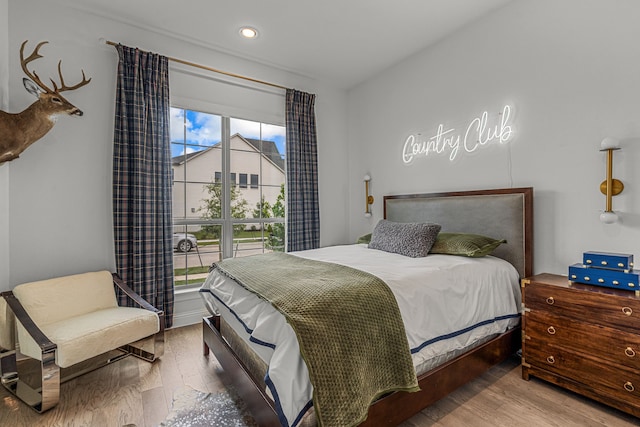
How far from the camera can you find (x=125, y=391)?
2016 millimetres

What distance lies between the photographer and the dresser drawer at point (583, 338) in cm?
165

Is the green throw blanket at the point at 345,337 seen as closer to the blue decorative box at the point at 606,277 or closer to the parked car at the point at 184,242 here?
the blue decorative box at the point at 606,277

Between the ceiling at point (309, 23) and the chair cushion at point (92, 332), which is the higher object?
the ceiling at point (309, 23)

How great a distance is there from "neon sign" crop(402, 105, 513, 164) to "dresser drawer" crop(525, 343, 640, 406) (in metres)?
1.70

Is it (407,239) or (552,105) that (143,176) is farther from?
(552,105)

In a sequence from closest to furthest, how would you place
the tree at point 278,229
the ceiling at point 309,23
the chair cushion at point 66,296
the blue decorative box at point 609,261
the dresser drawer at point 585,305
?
1. the dresser drawer at point 585,305
2. the blue decorative box at point 609,261
3. the chair cushion at point 66,296
4. the ceiling at point 309,23
5. the tree at point 278,229

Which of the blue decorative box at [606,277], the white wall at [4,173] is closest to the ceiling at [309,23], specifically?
the white wall at [4,173]

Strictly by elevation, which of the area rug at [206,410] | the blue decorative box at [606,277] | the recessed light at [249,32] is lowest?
the area rug at [206,410]

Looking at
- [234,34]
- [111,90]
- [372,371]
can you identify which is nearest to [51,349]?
[372,371]

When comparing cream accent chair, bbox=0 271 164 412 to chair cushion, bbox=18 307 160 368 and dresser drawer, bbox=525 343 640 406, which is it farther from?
dresser drawer, bbox=525 343 640 406

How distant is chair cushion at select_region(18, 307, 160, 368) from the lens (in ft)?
6.11

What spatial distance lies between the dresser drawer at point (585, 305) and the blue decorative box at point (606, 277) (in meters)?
0.07

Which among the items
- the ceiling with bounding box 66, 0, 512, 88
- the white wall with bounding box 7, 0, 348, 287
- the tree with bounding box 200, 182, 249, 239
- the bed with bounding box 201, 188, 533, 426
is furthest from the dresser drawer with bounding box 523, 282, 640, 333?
the white wall with bounding box 7, 0, 348, 287

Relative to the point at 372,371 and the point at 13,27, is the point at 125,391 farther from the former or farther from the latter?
the point at 13,27
